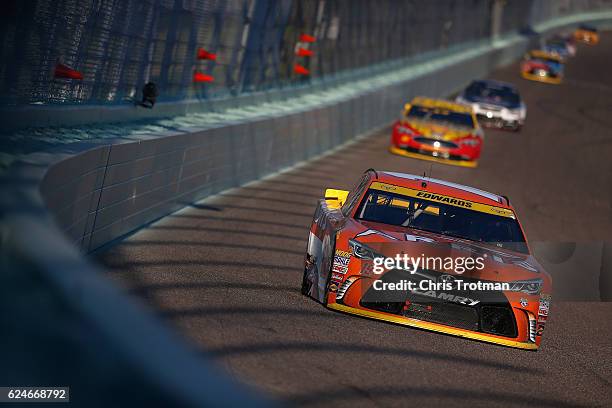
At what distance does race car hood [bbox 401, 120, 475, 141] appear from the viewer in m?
25.0

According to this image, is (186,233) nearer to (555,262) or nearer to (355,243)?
(355,243)

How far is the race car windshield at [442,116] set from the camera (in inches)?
1014

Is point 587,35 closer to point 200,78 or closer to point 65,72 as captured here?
point 200,78

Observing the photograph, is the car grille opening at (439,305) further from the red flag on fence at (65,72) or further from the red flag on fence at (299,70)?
the red flag on fence at (299,70)

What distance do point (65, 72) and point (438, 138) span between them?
1380 cm

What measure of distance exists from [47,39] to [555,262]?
24.3ft

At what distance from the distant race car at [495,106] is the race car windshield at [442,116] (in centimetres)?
774

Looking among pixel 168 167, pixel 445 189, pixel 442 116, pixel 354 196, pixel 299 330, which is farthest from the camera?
pixel 442 116

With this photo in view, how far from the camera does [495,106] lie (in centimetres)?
3475

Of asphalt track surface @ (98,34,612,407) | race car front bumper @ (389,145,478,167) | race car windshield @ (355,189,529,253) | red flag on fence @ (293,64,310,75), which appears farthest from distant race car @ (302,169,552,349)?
red flag on fence @ (293,64,310,75)

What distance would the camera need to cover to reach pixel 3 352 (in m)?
4.01

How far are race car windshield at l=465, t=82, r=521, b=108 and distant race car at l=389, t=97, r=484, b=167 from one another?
8732mm

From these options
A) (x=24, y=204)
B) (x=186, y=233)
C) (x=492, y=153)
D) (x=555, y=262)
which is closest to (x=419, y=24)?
(x=492, y=153)

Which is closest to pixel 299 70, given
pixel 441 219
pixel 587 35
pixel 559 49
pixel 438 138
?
pixel 438 138
